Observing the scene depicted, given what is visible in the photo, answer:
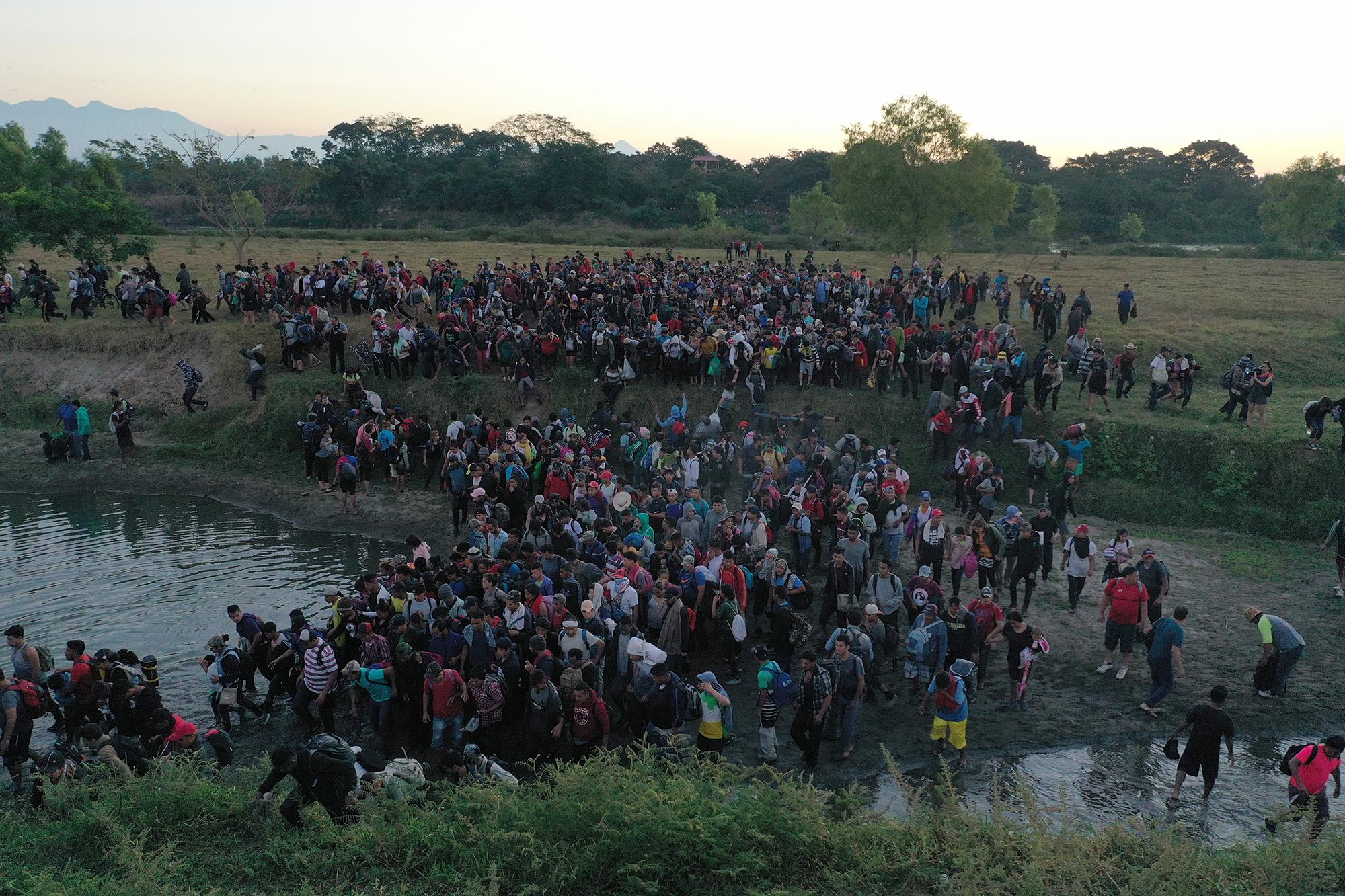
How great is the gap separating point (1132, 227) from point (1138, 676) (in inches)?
2384

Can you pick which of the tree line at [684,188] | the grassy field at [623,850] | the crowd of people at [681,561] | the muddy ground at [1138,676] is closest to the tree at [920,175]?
the tree line at [684,188]

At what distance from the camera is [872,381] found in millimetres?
22422

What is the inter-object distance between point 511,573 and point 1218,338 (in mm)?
24189

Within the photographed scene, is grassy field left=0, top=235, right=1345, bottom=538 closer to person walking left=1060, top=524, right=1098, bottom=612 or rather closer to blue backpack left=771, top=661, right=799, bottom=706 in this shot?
person walking left=1060, top=524, right=1098, bottom=612

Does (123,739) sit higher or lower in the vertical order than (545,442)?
lower

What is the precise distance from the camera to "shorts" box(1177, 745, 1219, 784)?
30.5 ft

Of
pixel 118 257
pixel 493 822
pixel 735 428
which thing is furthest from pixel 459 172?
pixel 493 822

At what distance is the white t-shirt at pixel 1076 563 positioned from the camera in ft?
44.2

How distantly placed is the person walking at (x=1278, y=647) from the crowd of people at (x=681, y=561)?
0.04 metres

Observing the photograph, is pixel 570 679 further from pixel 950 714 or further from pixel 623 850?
pixel 950 714

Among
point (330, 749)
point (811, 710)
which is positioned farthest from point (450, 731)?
point (811, 710)

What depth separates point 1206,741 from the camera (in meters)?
9.20

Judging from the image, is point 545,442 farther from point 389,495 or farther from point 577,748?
point 577,748

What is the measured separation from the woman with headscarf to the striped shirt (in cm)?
428
